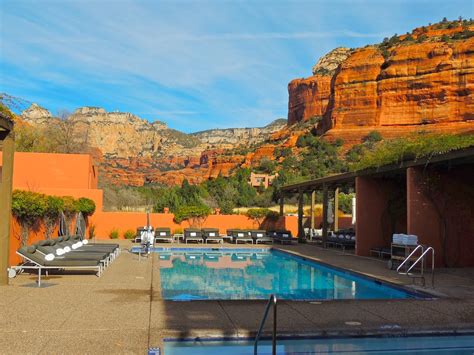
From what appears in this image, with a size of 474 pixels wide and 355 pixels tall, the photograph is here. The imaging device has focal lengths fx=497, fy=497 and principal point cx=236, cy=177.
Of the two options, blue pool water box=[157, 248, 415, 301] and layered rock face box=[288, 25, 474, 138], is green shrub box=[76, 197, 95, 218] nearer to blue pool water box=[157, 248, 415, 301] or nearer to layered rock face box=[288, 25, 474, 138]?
blue pool water box=[157, 248, 415, 301]

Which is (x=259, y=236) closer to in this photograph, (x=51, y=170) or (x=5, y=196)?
(x=51, y=170)

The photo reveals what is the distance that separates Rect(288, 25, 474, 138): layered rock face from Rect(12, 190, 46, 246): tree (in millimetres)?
60168

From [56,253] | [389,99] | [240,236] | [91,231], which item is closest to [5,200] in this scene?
[56,253]

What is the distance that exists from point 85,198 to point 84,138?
23.0 m

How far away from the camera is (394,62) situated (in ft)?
232

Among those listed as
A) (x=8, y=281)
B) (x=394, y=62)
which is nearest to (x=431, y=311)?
(x=8, y=281)

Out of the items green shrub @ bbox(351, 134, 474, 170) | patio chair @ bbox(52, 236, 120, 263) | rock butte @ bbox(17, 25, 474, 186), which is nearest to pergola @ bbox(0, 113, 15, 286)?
patio chair @ bbox(52, 236, 120, 263)

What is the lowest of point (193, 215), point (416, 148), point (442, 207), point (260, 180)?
point (193, 215)

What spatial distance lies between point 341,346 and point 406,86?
227 ft

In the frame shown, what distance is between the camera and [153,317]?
20.1 ft

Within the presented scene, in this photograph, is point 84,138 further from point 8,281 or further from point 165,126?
point 165,126

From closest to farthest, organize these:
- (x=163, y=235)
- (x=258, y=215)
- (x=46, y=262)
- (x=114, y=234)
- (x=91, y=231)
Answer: (x=46, y=262)
(x=163, y=235)
(x=91, y=231)
(x=114, y=234)
(x=258, y=215)

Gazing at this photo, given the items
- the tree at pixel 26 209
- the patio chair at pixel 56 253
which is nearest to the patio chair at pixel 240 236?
the tree at pixel 26 209

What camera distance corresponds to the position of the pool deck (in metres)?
5.03
